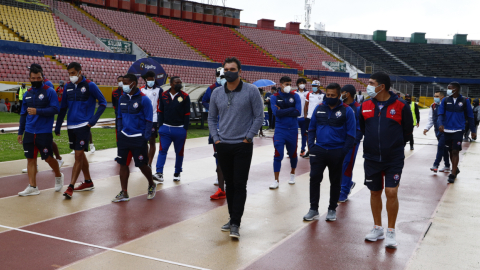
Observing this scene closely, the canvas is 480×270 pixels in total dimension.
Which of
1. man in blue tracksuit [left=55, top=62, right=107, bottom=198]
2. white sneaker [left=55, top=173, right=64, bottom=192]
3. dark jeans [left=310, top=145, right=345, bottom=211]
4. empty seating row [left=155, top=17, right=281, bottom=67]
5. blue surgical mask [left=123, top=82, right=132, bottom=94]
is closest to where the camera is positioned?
dark jeans [left=310, top=145, right=345, bottom=211]

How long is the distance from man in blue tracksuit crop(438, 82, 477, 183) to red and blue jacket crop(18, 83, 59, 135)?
291 inches

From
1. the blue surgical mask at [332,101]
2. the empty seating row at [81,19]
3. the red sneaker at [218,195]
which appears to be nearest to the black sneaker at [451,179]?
the blue surgical mask at [332,101]

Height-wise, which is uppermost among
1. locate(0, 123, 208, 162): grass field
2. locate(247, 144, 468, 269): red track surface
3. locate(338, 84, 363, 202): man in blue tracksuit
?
locate(338, 84, 363, 202): man in blue tracksuit

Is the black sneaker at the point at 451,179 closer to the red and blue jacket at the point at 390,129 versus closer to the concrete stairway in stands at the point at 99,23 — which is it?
the red and blue jacket at the point at 390,129

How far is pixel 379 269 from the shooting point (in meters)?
4.23

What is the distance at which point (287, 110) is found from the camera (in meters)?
7.98

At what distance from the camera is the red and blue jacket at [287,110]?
8.00m

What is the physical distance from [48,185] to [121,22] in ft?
123

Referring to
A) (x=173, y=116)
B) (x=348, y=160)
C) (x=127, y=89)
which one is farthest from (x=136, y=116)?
(x=348, y=160)

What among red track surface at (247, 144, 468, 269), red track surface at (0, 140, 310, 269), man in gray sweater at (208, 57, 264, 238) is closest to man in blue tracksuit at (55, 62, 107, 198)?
red track surface at (0, 140, 310, 269)

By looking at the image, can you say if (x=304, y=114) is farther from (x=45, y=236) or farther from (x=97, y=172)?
(x=45, y=236)

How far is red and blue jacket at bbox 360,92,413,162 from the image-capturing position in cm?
490

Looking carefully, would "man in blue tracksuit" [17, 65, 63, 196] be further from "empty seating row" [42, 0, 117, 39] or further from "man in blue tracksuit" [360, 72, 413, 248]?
"empty seating row" [42, 0, 117, 39]

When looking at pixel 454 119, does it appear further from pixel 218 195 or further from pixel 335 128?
pixel 218 195
